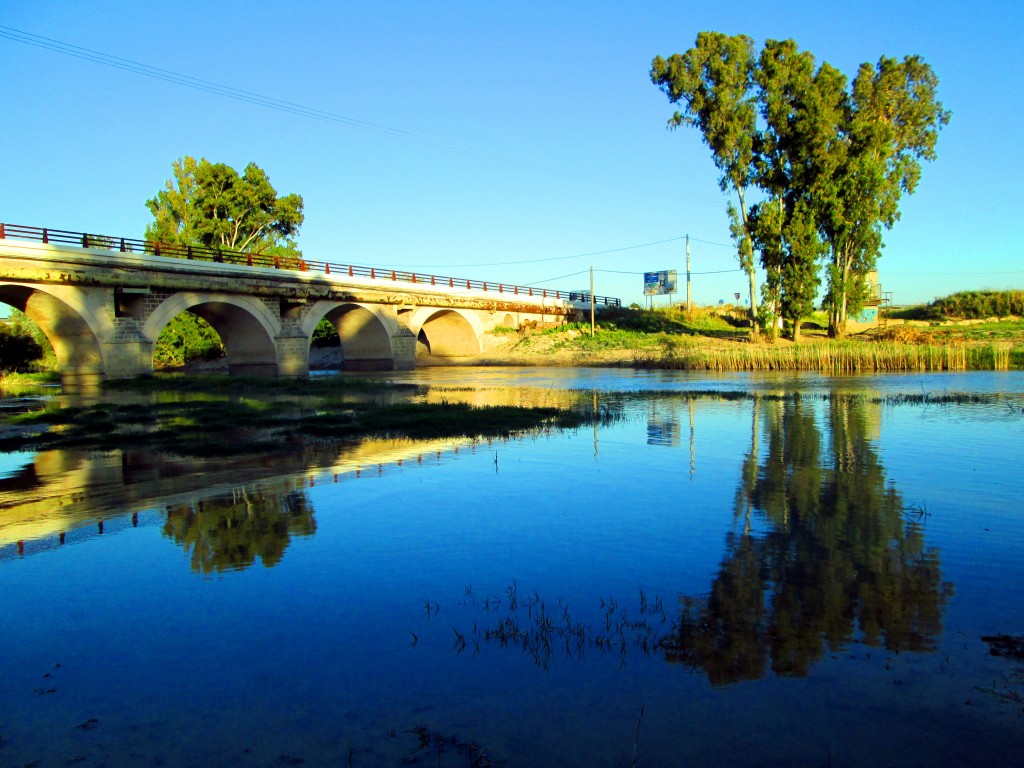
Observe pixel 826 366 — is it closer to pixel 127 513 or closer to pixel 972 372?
pixel 972 372

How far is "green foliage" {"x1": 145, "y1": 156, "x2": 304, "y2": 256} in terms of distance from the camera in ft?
200

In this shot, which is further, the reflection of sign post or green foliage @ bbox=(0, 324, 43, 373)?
the reflection of sign post

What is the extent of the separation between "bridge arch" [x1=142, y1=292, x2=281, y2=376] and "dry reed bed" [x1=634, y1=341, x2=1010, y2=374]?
74.4ft

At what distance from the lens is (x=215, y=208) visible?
6222 centimetres

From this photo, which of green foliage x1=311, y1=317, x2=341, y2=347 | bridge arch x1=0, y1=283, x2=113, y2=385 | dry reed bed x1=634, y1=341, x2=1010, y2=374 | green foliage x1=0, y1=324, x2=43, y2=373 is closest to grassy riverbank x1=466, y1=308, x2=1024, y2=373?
dry reed bed x1=634, y1=341, x2=1010, y2=374

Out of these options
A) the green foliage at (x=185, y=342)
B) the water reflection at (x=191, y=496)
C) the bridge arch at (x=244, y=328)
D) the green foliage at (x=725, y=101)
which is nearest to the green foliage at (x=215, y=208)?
the green foliage at (x=185, y=342)

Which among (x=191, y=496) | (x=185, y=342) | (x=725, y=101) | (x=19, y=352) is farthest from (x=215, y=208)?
(x=191, y=496)

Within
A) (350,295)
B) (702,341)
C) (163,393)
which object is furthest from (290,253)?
(163,393)

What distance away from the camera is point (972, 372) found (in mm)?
32000

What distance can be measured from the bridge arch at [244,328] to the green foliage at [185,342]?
14819mm

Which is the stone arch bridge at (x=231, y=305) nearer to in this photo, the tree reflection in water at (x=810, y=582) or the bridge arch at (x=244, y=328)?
the bridge arch at (x=244, y=328)

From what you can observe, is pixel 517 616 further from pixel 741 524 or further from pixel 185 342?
pixel 185 342

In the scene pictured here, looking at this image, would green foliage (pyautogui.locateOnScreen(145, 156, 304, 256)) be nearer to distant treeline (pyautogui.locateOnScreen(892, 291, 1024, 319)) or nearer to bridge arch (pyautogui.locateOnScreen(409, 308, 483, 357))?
bridge arch (pyautogui.locateOnScreen(409, 308, 483, 357))

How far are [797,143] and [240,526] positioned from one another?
140ft
